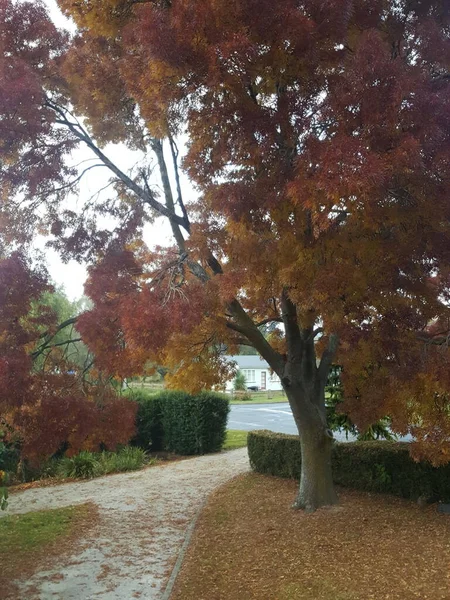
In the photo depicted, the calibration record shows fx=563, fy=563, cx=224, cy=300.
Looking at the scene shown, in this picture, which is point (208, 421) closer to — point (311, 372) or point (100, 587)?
point (311, 372)

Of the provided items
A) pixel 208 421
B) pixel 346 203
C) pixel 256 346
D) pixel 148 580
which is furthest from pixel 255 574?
pixel 208 421

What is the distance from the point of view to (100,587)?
564cm

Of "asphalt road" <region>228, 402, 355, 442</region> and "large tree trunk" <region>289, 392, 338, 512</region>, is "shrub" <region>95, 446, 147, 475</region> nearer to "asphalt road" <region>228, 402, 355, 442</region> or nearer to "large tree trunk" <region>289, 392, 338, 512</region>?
"large tree trunk" <region>289, 392, 338, 512</region>

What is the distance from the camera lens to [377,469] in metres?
9.05

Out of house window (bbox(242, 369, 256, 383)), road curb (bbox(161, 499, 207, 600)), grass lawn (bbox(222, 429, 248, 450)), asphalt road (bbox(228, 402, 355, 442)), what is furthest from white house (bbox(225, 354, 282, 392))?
road curb (bbox(161, 499, 207, 600))

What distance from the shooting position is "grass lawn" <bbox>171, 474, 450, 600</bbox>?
203 inches

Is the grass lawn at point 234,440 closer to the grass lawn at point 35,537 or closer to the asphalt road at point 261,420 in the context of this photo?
the asphalt road at point 261,420

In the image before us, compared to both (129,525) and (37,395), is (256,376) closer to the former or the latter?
(129,525)

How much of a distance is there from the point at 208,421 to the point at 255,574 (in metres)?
10.2

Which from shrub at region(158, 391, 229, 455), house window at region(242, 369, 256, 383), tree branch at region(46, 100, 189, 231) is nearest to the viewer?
tree branch at region(46, 100, 189, 231)

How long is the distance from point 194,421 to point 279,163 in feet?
36.4

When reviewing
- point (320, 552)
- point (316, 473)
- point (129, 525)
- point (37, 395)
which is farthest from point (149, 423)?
point (320, 552)

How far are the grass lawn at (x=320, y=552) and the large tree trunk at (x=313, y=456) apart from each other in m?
0.26

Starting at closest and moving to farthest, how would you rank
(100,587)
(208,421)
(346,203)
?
(346,203), (100,587), (208,421)
